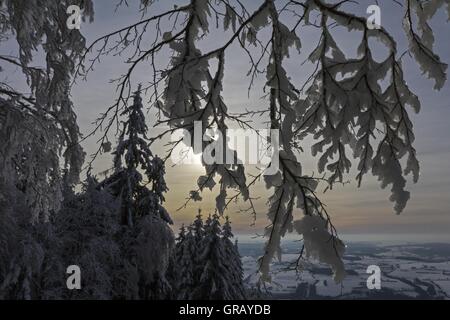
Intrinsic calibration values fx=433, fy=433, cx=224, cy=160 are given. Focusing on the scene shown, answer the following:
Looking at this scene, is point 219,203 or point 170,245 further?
point 170,245

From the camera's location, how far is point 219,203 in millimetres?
3287

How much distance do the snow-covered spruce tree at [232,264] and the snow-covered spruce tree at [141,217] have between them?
792cm

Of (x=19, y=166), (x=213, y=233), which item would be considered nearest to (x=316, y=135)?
(x=19, y=166)

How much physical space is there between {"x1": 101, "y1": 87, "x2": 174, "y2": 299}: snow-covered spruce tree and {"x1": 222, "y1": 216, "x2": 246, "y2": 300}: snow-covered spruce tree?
312 inches

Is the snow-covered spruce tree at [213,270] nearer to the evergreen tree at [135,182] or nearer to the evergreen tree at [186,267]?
the evergreen tree at [186,267]

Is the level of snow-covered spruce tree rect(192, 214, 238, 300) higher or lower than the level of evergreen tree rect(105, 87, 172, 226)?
lower

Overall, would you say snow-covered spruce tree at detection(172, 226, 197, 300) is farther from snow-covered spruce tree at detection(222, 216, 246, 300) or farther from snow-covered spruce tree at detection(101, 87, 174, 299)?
snow-covered spruce tree at detection(101, 87, 174, 299)

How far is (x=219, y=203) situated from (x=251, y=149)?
1.56 ft

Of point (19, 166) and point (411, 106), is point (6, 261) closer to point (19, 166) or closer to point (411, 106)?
point (19, 166)

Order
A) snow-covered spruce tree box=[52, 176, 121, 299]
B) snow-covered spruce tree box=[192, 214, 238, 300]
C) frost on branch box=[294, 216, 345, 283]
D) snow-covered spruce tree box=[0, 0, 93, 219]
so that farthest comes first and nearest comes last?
snow-covered spruce tree box=[192, 214, 238, 300], snow-covered spruce tree box=[52, 176, 121, 299], snow-covered spruce tree box=[0, 0, 93, 219], frost on branch box=[294, 216, 345, 283]

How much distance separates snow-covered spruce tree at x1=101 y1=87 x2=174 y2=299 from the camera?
15.9 meters

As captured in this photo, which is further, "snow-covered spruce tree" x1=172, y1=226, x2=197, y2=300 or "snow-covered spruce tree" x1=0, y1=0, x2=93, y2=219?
"snow-covered spruce tree" x1=172, y1=226, x2=197, y2=300

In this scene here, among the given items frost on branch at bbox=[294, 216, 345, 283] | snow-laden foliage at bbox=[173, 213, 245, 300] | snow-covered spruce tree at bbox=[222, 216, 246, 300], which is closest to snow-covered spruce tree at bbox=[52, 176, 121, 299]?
snow-laden foliage at bbox=[173, 213, 245, 300]

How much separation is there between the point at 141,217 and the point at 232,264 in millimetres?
10278
